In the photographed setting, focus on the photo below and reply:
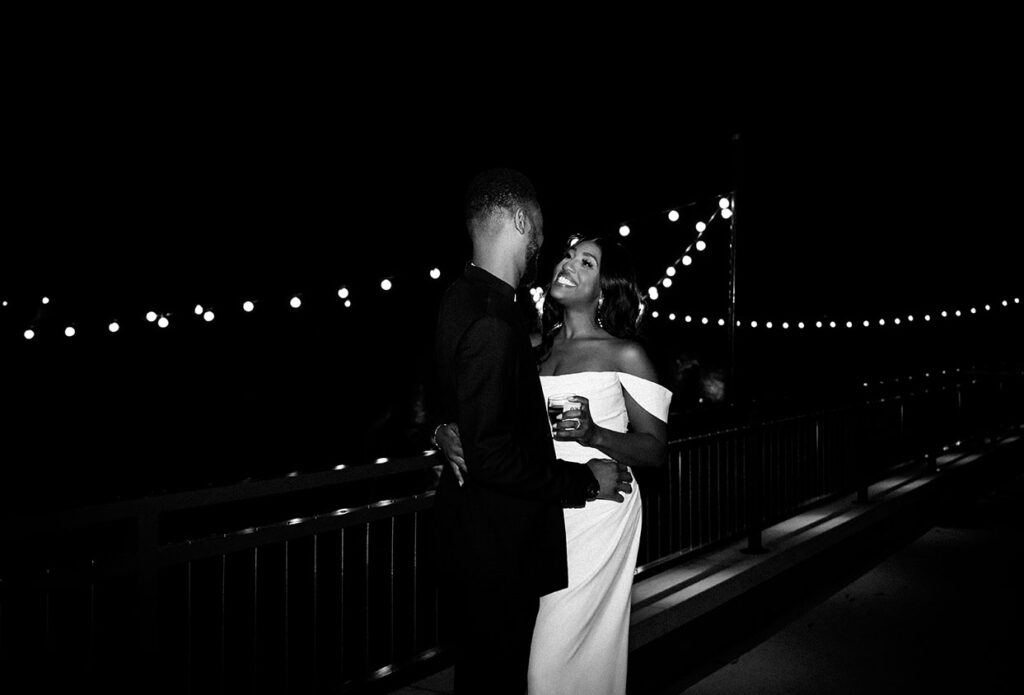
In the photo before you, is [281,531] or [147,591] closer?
[147,591]

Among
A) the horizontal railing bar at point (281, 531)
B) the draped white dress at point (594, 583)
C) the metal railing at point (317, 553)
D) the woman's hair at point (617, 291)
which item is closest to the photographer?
the draped white dress at point (594, 583)

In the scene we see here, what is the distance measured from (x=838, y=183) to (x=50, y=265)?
29773 millimetres

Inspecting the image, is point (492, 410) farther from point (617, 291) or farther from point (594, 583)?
point (617, 291)

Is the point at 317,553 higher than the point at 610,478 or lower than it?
lower

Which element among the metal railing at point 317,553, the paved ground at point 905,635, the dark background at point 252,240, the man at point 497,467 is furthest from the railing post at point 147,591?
the dark background at point 252,240

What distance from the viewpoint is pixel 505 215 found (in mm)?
2561

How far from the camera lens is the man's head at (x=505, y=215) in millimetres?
2557

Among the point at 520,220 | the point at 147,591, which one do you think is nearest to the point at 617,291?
the point at 520,220

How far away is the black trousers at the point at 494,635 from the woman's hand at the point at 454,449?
30 centimetres

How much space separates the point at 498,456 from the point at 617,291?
1541mm

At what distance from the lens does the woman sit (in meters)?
3.20

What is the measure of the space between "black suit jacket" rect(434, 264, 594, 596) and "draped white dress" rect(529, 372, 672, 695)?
60cm

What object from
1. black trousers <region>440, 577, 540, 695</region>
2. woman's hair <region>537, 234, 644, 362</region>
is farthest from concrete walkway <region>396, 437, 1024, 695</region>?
black trousers <region>440, 577, 540, 695</region>

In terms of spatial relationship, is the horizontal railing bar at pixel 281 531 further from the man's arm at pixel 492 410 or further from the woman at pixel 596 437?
the man's arm at pixel 492 410
